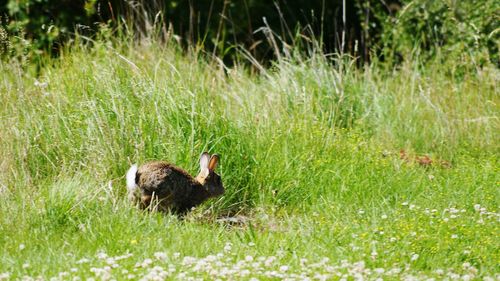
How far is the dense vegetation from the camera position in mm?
5625

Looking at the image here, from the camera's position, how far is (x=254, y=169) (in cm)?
733

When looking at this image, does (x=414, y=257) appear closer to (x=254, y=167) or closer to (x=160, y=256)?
(x=160, y=256)

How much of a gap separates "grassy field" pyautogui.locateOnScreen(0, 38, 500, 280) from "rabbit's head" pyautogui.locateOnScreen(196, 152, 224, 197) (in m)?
0.23

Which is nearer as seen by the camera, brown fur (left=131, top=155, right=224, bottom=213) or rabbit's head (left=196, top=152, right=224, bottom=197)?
brown fur (left=131, top=155, right=224, bottom=213)

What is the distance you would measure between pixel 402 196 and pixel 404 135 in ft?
6.15

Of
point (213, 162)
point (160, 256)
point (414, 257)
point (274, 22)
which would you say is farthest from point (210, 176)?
point (274, 22)

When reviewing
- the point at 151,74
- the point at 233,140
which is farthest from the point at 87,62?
the point at 233,140

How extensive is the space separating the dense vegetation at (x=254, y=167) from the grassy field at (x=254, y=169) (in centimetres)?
2

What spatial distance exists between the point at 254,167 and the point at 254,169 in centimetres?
2

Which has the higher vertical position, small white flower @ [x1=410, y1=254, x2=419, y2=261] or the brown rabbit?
the brown rabbit

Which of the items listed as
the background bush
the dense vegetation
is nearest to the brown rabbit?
the dense vegetation

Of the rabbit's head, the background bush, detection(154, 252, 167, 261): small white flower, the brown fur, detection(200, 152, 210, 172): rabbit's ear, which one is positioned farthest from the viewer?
the background bush

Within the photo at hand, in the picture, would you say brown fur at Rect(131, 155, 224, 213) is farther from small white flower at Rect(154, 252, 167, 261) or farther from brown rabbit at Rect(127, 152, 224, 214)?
small white flower at Rect(154, 252, 167, 261)

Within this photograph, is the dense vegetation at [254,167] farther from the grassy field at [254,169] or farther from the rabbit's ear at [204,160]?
the rabbit's ear at [204,160]
